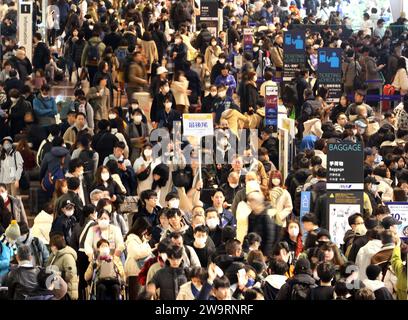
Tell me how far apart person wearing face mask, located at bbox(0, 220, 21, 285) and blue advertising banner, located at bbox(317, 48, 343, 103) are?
1168 cm

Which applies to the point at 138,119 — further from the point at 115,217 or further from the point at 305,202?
the point at 115,217

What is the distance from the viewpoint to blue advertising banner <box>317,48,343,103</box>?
30625 mm

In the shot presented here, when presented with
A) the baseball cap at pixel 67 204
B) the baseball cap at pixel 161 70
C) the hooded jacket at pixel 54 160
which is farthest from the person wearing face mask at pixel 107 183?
the baseball cap at pixel 161 70

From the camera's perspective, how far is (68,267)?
18.5 metres

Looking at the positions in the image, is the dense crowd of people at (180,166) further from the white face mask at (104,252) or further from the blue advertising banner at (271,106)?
the blue advertising banner at (271,106)

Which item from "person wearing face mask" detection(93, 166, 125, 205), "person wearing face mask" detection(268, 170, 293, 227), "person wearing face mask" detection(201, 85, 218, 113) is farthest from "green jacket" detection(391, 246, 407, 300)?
"person wearing face mask" detection(201, 85, 218, 113)

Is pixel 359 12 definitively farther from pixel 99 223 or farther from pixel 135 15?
pixel 99 223

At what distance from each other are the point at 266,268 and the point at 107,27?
51.4 ft

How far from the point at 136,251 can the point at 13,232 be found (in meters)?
1.60

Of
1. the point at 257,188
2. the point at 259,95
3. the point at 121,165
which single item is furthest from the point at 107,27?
the point at 257,188

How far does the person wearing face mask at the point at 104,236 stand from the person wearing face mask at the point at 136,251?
10cm

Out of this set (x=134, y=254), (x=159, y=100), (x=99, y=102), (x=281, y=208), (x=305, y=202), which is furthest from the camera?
(x=99, y=102)

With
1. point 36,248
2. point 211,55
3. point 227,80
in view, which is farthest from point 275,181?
point 211,55

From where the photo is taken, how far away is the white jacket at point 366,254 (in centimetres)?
1872
